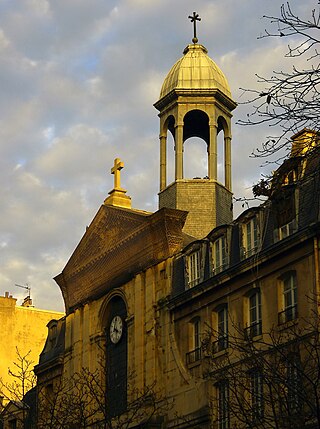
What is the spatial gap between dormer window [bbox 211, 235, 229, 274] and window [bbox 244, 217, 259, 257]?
148 centimetres

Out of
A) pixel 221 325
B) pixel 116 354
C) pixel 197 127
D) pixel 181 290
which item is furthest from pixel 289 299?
pixel 197 127

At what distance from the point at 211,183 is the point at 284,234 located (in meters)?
11.7

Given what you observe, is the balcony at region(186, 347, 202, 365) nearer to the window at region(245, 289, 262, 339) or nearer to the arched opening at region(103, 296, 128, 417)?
the window at region(245, 289, 262, 339)

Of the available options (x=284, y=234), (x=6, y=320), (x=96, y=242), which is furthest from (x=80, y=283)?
(x=6, y=320)

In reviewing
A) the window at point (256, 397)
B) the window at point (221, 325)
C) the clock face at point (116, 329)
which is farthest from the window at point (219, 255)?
the clock face at point (116, 329)

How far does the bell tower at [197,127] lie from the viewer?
4588 centimetres

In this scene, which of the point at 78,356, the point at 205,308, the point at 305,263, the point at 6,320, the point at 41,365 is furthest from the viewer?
the point at 6,320

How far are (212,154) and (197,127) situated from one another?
12.3 feet

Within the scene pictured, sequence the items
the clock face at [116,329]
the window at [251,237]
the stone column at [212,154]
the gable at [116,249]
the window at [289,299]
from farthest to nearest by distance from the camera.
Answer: the stone column at [212,154], the clock face at [116,329], the gable at [116,249], the window at [251,237], the window at [289,299]

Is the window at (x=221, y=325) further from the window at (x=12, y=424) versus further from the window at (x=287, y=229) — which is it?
the window at (x=12, y=424)

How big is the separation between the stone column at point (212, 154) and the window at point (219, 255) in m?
7.98

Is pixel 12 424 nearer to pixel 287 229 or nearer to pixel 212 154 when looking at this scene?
pixel 212 154

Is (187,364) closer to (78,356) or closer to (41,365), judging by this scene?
(78,356)

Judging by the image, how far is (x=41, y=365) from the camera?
169ft
